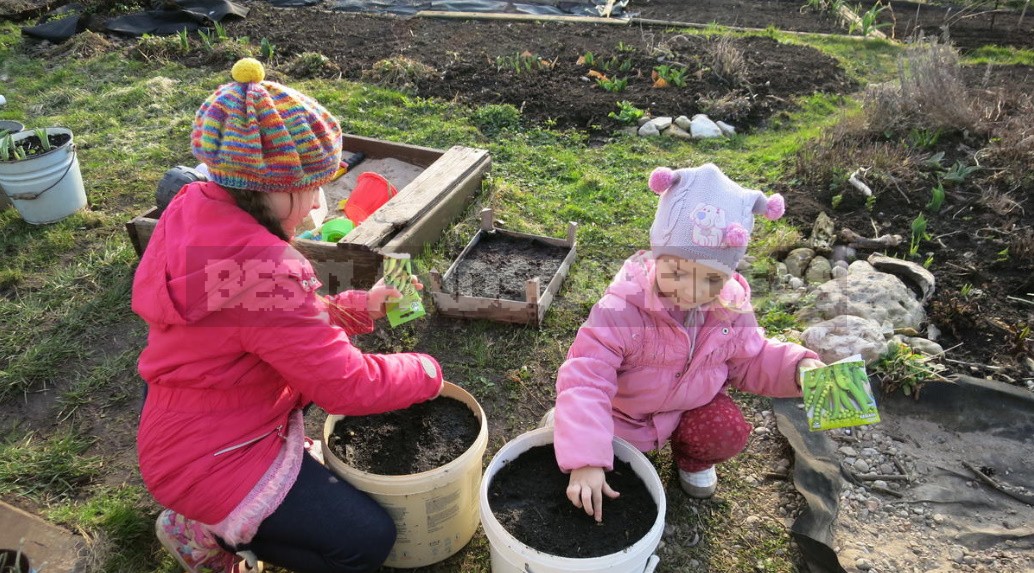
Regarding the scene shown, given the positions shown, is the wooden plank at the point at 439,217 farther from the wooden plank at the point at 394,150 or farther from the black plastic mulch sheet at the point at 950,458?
the black plastic mulch sheet at the point at 950,458

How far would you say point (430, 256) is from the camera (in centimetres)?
391

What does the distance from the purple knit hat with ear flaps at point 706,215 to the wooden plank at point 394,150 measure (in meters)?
2.83

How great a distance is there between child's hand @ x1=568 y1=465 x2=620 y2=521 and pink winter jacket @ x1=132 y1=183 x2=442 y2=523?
1.95 ft

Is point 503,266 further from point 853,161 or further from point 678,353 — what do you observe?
point 853,161

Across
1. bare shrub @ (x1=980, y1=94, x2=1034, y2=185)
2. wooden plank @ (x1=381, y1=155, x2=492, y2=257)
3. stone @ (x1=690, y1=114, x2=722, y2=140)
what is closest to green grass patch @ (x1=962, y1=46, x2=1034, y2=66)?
bare shrub @ (x1=980, y1=94, x2=1034, y2=185)

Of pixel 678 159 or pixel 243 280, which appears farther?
pixel 678 159

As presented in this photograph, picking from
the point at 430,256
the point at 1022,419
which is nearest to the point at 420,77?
the point at 430,256

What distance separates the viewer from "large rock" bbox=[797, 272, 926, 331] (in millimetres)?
3410

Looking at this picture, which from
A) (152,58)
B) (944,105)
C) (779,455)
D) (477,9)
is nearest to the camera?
(779,455)

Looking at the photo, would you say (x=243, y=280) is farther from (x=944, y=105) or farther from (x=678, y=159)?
(x=944, y=105)

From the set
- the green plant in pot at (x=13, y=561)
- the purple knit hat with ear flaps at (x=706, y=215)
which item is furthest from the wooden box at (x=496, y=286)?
the green plant in pot at (x=13, y=561)

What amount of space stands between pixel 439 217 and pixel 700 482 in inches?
85.5

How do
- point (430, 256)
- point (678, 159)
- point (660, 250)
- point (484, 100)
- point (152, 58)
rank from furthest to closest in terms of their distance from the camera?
1. point (152, 58)
2. point (484, 100)
3. point (678, 159)
4. point (430, 256)
5. point (660, 250)

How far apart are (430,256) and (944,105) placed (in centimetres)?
398
